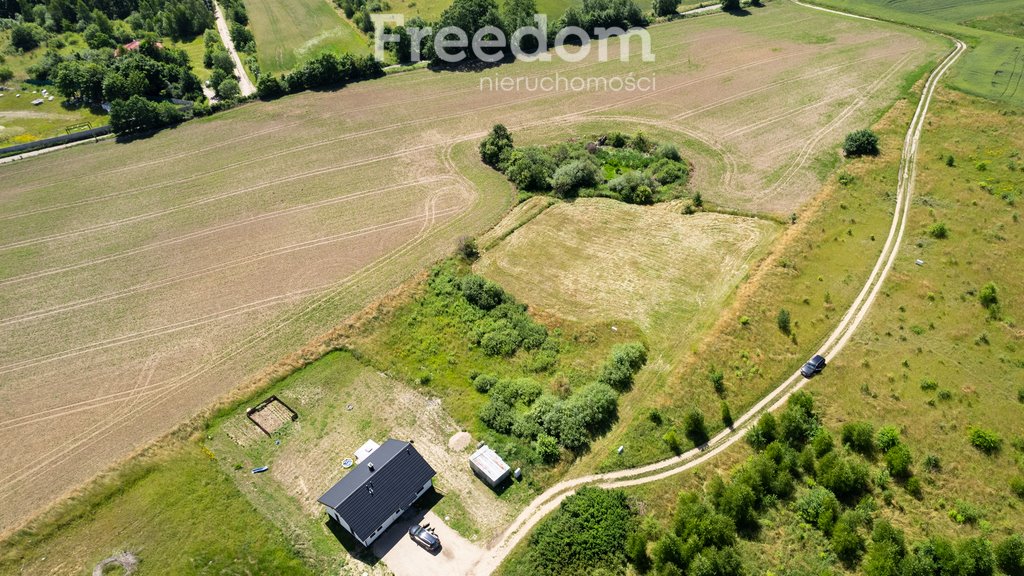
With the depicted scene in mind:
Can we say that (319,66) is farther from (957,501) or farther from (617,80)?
(957,501)

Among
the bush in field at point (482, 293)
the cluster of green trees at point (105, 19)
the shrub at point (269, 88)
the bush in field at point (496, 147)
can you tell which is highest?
the cluster of green trees at point (105, 19)

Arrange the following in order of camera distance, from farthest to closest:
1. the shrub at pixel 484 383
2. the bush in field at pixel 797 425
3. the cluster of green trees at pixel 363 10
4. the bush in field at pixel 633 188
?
the cluster of green trees at pixel 363 10 < the bush in field at pixel 633 188 < the shrub at pixel 484 383 < the bush in field at pixel 797 425

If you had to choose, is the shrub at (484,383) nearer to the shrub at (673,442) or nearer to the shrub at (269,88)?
the shrub at (673,442)

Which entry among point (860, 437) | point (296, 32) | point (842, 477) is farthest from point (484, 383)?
point (296, 32)

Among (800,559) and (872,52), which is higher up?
(872,52)

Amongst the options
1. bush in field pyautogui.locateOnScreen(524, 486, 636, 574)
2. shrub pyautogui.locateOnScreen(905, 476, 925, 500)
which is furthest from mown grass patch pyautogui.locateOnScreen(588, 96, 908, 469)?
shrub pyautogui.locateOnScreen(905, 476, 925, 500)

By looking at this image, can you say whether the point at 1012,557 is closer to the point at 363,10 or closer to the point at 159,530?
the point at 159,530

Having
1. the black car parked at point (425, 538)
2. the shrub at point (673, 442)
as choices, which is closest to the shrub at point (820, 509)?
the shrub at point (673, 442)

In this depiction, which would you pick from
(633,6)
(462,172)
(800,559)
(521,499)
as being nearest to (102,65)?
(462,172)
